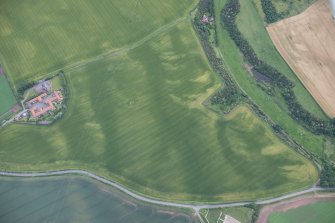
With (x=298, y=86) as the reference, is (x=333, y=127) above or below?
below

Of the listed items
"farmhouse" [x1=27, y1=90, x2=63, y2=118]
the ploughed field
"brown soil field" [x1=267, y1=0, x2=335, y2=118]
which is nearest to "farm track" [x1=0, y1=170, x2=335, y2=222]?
the ploughed field

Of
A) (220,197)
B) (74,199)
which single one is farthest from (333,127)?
(74,199)

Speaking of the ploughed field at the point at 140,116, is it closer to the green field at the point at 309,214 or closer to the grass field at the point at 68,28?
the grass field at the point at 68,28

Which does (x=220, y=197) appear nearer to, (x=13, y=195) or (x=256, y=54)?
(x=256, y=54)

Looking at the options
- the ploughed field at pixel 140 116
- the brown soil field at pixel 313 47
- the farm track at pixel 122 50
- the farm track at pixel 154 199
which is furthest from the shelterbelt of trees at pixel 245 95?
the farm track at pixel 154 199

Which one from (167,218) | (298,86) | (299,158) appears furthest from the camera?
(298,86)
